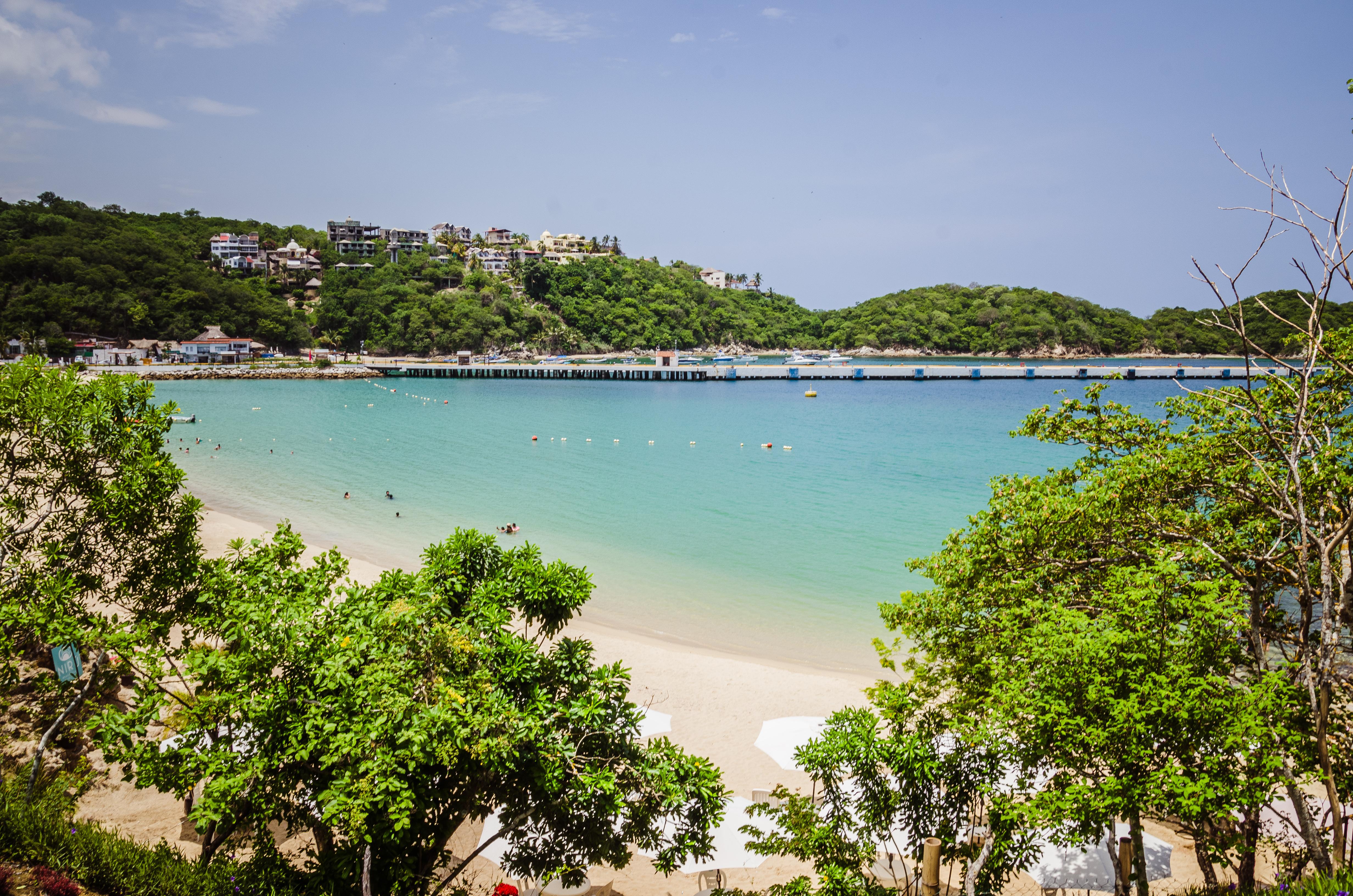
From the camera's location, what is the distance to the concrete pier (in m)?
84.8

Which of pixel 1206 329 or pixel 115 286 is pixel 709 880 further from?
pixel 1206 329

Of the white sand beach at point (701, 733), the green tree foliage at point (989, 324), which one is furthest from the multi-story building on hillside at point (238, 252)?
the white sand beach at point (701, 733)

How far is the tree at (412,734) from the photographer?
453 cm

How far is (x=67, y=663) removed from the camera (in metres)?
9.05

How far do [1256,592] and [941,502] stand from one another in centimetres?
2353

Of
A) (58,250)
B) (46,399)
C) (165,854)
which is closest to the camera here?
(165,854)

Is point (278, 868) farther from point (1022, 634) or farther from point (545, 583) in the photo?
point (1022, 634)

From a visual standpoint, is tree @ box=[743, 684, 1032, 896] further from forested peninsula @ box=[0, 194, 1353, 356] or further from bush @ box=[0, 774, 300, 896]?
forested peninsula @ box=[0, 194, 1353, 356]

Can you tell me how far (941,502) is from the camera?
2830 centimetres

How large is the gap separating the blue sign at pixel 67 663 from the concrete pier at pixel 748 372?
7698 cm

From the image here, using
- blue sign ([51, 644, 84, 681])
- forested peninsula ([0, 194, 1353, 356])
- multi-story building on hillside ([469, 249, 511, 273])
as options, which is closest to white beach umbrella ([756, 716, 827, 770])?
blue sign ([51, 644, 84, 681])

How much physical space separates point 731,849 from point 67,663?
8139 mm

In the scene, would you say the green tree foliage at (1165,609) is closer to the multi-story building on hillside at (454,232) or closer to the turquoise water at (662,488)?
the turquoise water at (662,488)

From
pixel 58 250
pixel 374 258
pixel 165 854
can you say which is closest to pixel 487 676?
pixel 165 854
